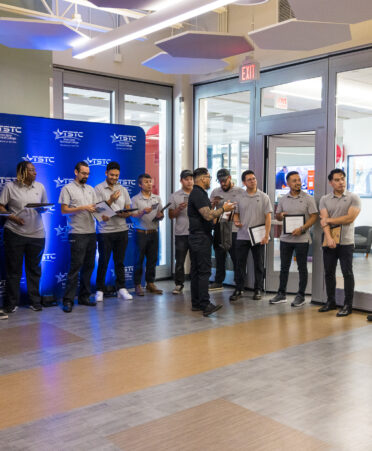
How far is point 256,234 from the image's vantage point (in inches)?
276

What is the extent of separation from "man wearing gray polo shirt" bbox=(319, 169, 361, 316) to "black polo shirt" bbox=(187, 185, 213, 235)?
143 centimetres

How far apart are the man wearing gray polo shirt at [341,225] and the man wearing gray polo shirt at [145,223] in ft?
7.68

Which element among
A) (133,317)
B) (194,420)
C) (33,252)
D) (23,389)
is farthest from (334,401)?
(33,252)

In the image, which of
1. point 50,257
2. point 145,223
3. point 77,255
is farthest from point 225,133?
point 50,257

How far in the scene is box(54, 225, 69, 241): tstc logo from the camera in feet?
22.8

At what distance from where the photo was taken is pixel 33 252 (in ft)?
20.9

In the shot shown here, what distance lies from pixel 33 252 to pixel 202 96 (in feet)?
13.0

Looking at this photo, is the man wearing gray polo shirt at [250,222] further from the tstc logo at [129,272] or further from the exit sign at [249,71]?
the tstc logo at [129,272]

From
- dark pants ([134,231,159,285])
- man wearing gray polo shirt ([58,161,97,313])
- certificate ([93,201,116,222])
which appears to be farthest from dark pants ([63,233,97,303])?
dark pants ([134,231,159,285])

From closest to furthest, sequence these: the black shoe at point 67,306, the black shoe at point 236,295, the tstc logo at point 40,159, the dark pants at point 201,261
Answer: the dark pants at point 201,261 → the black shoe at point 67,306 → the tstc logo at point 40,159 → the black shoe at point 236,295

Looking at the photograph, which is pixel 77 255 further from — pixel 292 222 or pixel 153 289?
pixel 292 222

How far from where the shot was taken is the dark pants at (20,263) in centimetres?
623

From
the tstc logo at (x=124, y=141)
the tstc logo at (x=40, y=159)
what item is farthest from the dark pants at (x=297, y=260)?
the tstc logo at (x=40, y=159)

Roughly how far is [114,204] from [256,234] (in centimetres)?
191
